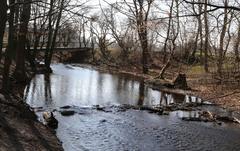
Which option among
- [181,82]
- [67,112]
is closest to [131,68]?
[181,82]

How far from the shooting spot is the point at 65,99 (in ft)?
75.9

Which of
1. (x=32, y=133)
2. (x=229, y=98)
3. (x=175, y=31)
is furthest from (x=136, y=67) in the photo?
(x=32, y=133)

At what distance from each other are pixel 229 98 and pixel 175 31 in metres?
16.6

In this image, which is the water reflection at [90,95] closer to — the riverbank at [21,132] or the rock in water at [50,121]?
the rock in water at [50,121]

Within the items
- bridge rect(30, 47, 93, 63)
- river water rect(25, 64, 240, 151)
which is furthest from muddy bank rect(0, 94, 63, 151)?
bridge rect(30, 47, 93, 63)

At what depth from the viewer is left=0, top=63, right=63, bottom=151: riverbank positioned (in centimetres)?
1068

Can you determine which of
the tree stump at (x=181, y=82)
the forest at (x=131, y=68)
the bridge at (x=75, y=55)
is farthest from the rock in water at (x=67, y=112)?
the bridge at (x=75, y=55)

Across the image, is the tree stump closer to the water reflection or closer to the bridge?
the water reflection

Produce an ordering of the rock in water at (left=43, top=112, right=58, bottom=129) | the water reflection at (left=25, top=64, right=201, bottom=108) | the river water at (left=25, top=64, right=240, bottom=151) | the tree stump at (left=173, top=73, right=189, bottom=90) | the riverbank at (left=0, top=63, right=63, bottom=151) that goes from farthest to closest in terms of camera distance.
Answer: the tree stump at (left=173, top=73, right=189, bottom=90) → the water reflection at (left=25, top=64, right=201, bottom=108) → the rock in water at (left=43, top=112, right=58, bottom=129) → the river water at (left=25, top=64, right=240, bottom=151) → the riverbank at (left=0, top=63, right=63, bottom=151)

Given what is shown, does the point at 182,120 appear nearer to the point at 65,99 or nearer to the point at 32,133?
the point at 65,99

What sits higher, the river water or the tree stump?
the tree stump

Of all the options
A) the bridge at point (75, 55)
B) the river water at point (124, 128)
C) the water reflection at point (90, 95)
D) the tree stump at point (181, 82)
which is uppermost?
the bridge at point (75, 55)

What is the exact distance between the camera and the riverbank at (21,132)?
10680mm

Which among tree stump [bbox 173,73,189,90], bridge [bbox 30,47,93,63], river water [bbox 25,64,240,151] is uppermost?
bridge [bbox 30,47,93,63]
